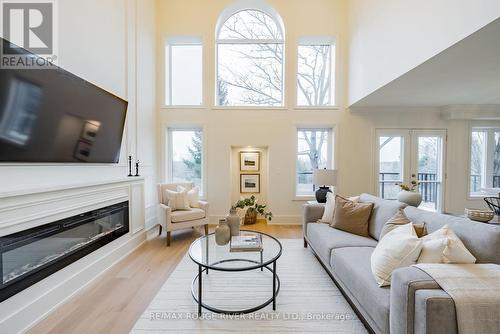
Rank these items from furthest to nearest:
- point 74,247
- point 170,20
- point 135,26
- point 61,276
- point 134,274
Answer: point 170,20 → point 135,26 → point 134,274 → point 74,247 → point 61,276

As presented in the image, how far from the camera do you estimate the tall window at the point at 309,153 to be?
4.79 meters

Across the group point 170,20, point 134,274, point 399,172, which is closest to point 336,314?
point 134,274

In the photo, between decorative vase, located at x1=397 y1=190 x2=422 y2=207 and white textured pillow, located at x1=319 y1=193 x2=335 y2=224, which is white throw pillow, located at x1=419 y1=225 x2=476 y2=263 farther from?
white textured pillow, located at x1=319 y1=193 x2=335 y2=224

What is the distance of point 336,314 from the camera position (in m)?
1.86

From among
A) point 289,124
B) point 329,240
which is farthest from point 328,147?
point 329,240

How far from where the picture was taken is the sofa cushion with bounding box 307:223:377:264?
2.26 metres

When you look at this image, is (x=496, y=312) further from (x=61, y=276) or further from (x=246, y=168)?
(x=246, y=168)

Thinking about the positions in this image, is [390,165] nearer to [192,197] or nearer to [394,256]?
[394,256]

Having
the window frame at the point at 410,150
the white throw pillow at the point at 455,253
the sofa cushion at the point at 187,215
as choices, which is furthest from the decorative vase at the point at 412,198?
the sofa cushion at the point at 187,215

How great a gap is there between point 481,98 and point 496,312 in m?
4.42

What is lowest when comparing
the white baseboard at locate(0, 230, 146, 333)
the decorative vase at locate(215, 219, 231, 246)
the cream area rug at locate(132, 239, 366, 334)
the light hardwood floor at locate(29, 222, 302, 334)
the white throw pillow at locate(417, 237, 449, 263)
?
the light hardwood floor at locate(29, 222, 302, 334)

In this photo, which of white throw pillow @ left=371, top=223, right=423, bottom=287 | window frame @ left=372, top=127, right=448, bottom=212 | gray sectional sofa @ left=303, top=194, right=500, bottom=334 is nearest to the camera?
gray sectional sofa @ left=303, top=194, right=500, bottom=334

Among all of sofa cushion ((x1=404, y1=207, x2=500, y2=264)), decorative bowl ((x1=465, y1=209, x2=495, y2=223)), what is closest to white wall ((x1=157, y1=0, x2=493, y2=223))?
decorative bowl ((x1=465, y1=209, x2=495, y2=223))

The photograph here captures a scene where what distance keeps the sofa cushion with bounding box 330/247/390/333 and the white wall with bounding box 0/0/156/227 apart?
8.93 ft
